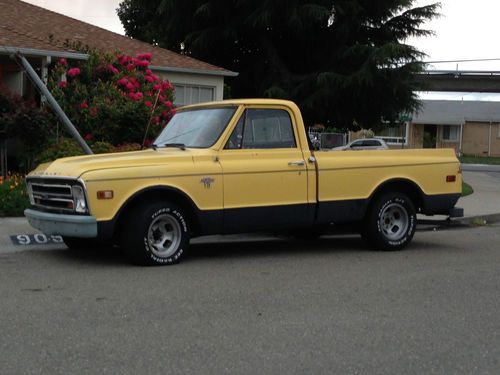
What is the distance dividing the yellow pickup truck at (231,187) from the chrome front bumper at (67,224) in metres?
0.01

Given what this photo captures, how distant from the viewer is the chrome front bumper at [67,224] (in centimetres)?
762

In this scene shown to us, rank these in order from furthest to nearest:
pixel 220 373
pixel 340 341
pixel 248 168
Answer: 1. pixel 248 168
2. pixel 340 341
3. pixel 220 373

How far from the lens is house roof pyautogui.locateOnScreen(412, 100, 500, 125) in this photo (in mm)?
58875

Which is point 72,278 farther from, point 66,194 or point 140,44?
point 140,44

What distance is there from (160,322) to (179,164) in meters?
2.76

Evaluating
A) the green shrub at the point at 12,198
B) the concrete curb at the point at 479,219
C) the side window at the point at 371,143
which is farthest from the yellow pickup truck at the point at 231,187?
the side window at the point at 371,143

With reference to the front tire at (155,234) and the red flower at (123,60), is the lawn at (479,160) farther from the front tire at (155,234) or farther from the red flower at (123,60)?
the front tire at (155,234)

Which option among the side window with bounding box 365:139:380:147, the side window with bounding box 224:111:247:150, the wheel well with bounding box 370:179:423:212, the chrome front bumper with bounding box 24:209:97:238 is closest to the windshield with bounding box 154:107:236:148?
the side window with bounding box 224:111:247:150

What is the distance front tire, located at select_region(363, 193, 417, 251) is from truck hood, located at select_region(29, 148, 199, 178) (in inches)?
103

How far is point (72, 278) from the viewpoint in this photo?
7457 millimetres

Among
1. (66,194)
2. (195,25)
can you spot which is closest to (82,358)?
(66,194)

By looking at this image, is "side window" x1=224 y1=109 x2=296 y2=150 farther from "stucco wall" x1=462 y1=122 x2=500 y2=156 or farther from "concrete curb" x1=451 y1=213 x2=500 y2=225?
"stucco wall" x1=462 y1=122 x2=500 y2=156

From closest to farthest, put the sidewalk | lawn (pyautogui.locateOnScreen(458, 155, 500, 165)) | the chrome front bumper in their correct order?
the chrome front bumper
the sidewalk
lawn (pyautogui.locateOnScreen(458, 155, 500, 165))

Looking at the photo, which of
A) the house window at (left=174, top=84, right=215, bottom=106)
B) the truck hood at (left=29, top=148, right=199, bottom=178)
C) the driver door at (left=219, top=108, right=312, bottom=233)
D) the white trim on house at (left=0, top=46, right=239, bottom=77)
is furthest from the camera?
the house window at (left=174, top=84, right=215, bottom=106)
